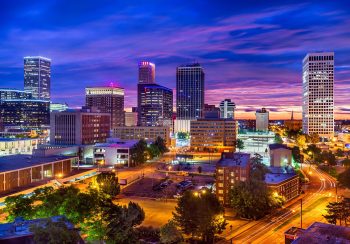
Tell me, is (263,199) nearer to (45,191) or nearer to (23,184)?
(45,191)

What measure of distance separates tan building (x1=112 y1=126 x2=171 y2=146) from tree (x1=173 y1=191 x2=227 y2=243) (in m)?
118

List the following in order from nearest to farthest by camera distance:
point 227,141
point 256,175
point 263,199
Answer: point 263,199
point 256,175
point 227,141

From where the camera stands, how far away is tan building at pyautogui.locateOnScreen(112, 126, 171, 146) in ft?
541

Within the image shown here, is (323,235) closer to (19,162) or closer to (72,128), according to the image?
(19,162)

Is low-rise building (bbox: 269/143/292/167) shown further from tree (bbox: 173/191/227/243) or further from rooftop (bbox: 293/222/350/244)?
rooftop (bbox: 293/222/350/244)

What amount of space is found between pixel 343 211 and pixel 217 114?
130459 millimetres

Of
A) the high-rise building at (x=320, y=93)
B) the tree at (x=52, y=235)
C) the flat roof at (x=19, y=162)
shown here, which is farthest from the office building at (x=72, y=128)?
the high-rise building at (x=320, y=93)

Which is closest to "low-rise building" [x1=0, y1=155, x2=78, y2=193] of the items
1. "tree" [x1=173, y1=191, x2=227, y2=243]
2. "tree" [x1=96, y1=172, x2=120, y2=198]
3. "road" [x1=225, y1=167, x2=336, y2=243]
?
"tree" [x1=96, y1=172, x2=120, y2=198]

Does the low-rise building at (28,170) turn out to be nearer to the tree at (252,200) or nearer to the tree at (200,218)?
the tree at (200,218)

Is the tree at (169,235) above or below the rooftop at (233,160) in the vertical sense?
below

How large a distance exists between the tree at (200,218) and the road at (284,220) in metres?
2.97

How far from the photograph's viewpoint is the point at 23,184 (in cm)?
6850

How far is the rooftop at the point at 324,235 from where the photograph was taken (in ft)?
103

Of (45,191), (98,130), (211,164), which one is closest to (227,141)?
(211,164)
